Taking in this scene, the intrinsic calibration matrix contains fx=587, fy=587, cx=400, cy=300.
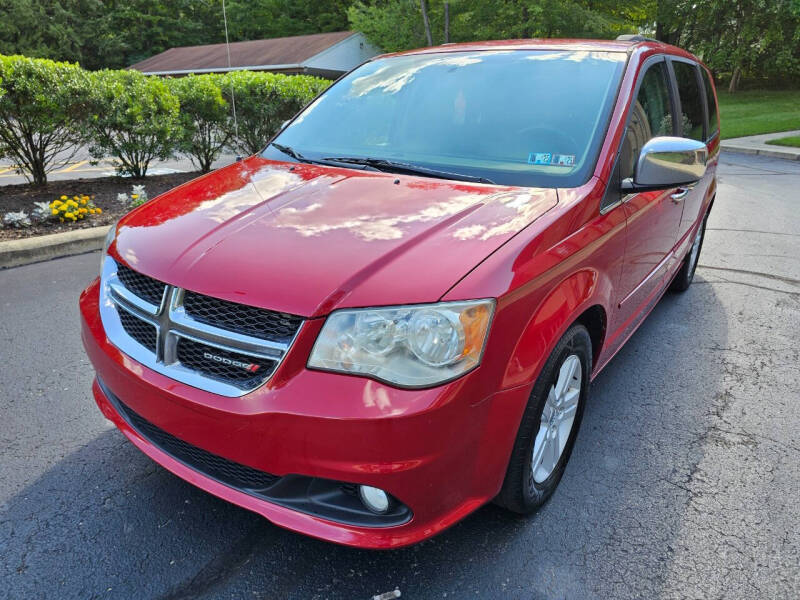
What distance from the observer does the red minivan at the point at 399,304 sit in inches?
65.2

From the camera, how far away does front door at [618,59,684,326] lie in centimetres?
261

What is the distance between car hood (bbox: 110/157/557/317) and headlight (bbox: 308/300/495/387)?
0.14 feet

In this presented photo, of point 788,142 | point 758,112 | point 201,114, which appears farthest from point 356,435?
point 758,112

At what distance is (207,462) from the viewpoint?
1.94m

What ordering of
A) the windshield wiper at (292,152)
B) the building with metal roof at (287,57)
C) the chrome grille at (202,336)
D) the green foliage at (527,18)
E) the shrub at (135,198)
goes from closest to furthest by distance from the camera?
1. the chrome grille at (202,336)
2. the windshield wiper at (292,152)
3. the shrub at (135,198)
4. the green foliage at (527,18)
5. the building with metal roof at (287,57)

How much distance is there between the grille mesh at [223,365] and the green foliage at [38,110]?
5368 mm

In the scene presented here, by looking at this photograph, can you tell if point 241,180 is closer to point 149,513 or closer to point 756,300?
point 149,513

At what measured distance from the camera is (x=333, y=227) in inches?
80.1

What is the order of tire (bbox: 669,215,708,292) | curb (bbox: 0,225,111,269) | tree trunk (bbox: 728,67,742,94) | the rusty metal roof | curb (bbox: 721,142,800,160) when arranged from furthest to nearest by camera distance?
the rusty metal roof < tree trunk (bbox: 728,67,742,94) < curb (bbox: 721,142,800,160) < curb (bbox: 0,225,111,269) < tire (bbox: 669,215,708,292)

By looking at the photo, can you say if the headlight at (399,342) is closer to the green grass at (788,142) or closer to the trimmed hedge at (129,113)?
the trimmed hedge at (129,113)

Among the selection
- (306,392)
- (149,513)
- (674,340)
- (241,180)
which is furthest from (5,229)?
(674,340)

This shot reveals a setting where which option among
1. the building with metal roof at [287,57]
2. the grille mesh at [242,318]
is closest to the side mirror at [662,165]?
the grille mesh at [242,318]

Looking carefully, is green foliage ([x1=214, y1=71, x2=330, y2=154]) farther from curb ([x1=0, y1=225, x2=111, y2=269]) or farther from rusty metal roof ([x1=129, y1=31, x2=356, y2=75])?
rusty metal roof ([x1=129, y1=31, x2=356, y2=75])

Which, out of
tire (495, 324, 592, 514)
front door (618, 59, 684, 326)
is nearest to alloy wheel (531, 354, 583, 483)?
tire (495, 324, 592, 514)
